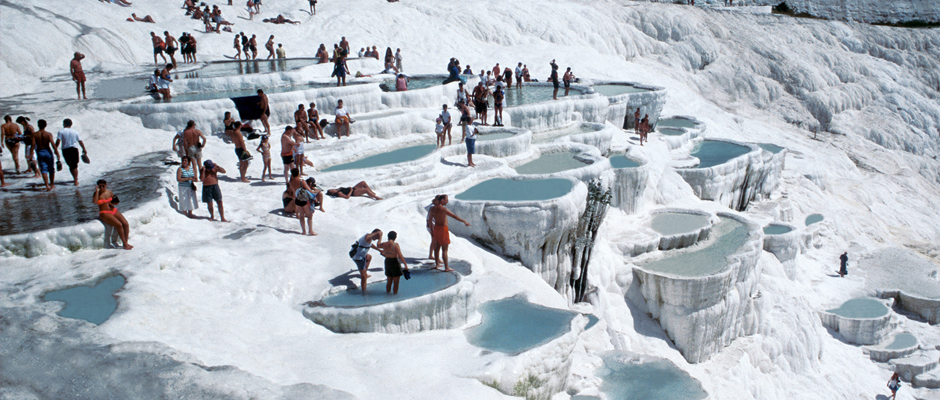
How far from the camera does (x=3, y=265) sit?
7.61 m

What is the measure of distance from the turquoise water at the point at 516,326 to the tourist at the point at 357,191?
3790mm

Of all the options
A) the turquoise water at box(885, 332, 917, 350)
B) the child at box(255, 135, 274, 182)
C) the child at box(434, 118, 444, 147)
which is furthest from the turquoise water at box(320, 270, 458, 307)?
the turquoise water at box(885, 332, 917, 350)

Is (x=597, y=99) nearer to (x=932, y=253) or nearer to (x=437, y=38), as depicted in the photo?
(x=437, y=38)

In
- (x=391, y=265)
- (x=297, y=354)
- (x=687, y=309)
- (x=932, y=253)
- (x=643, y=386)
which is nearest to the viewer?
(x=297, y=354)

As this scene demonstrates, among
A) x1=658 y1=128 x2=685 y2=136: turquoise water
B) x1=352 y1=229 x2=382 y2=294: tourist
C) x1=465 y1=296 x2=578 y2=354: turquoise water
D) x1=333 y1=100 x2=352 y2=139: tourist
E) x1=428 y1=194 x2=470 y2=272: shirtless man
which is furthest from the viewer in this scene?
x1=658 y1=128 x2=685 y2=136: turquoise water

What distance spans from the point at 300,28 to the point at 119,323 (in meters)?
23.3

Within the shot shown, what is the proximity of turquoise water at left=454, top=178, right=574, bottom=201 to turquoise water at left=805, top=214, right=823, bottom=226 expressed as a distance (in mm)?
12837

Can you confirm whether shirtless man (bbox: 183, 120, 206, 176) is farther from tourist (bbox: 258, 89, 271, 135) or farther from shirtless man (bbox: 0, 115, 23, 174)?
tourist (bbox: 258, 89, 271, 135)

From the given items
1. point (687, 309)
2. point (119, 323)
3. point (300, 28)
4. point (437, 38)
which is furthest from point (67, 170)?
point (437, 38)

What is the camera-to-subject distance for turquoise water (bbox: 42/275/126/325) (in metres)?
6.71

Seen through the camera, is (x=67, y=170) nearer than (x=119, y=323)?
No

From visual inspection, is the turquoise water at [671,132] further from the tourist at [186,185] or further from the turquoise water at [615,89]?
the tourist at [186,185]

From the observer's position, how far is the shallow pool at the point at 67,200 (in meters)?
8.38

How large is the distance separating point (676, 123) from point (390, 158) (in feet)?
49.6
